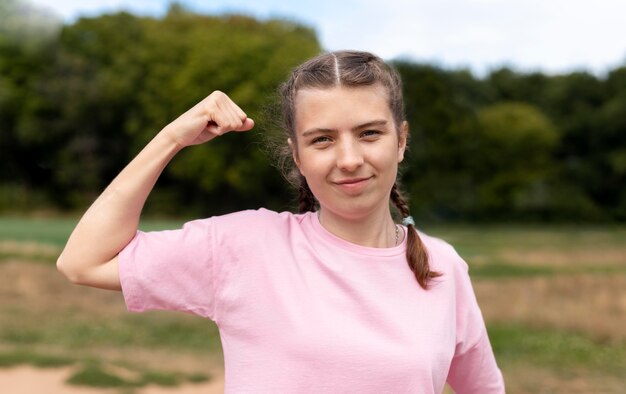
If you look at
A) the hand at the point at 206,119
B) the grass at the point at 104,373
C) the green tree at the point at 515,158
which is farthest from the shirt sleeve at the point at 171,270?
the green tree at the point at 515,158

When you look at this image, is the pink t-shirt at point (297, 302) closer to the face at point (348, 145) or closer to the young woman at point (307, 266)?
the young woman at point (307, 266)

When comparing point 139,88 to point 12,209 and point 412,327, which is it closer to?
point 12,209

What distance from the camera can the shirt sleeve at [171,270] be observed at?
63.6 inches

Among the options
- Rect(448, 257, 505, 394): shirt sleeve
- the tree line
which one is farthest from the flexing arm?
the tree line

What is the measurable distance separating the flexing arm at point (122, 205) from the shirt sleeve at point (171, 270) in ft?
0.10

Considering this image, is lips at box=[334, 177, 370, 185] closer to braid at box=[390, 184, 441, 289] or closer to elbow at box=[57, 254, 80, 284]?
braid at box=[390, 184, 441, 289]

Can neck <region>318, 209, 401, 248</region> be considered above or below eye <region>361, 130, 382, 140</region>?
below

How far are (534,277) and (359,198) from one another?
15.5m

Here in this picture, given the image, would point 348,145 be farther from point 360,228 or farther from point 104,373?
point 104,373

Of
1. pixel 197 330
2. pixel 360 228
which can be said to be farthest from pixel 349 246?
pixel 197 330

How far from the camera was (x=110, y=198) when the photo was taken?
162 cm

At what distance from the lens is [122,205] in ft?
5.30

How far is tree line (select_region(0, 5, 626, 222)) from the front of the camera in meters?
39.0

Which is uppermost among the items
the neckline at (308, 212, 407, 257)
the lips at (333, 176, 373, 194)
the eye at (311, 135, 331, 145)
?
the eye at (311, 135, 331, 145)
